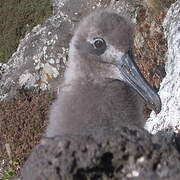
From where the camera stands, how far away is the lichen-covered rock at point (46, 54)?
473 inches

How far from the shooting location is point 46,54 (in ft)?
42.3

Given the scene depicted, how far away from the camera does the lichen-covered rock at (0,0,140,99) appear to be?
12.0m

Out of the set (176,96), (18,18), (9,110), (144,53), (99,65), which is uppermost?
(99,65)

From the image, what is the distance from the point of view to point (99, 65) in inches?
203

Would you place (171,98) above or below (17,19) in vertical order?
above

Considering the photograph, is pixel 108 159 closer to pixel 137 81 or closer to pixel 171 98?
pixel 137 81

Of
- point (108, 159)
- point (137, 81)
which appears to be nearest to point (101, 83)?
point (137, 81)

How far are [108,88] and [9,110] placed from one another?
24.0 ft

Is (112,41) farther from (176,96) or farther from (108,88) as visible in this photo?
(176,96)

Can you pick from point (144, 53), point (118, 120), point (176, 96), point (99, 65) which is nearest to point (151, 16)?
point (144, 53)

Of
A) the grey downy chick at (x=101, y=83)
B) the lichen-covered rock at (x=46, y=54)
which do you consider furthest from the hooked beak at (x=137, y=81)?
the lichen-covered rock at (x=46, y=54)

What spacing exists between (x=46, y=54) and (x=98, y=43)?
7.79 metres

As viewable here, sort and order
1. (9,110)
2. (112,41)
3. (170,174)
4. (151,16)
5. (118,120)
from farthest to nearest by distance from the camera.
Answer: (9,110), (151,16), (112,41), (118,120), (170,174)

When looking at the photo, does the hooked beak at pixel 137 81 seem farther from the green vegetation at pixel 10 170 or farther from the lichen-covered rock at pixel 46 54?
the lichen-covered rock at pixel 46 54
